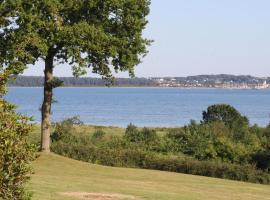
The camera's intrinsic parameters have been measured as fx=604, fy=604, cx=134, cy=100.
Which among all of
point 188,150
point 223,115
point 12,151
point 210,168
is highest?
point 12,151

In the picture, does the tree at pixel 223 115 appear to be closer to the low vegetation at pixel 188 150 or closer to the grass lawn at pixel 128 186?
the low vegetation at pixel 188 150

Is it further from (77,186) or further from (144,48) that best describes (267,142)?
(77,186)

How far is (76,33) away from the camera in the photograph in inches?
1204

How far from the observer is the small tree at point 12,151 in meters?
8.79

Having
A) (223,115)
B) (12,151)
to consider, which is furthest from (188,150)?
(12,151)

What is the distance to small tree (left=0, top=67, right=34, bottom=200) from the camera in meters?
8.79

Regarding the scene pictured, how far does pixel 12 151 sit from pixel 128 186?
564 inches

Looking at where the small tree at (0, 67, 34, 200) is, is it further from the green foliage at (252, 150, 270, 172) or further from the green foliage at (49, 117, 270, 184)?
the green foliage at (252, 150, 270, 172)

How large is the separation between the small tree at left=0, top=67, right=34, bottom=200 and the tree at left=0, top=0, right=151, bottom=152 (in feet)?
62.5

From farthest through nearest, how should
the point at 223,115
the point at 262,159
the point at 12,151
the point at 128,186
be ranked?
the point at 223,115 < the point at 262,159 < the point at 128,186 < the point at 12,151

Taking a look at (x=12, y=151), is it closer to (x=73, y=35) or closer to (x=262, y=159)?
(x=73, y=35)

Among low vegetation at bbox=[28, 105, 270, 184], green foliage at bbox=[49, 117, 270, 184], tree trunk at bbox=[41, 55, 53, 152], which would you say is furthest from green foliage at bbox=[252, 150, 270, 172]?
tree trunk at bbox=[41, 55, 53, 152]

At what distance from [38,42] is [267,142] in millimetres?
23710

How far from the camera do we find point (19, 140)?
9.12 meters
